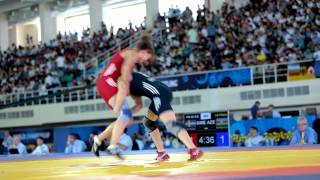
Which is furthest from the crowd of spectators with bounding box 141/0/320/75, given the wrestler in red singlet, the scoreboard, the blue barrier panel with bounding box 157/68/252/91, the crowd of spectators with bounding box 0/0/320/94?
the wrestler in red singlet

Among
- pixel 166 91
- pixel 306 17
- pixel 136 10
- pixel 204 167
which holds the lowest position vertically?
pixel 204 167

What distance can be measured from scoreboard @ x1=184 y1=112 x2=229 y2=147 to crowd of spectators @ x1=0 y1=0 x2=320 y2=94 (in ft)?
20.4

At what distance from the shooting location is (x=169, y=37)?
21234 millimetres

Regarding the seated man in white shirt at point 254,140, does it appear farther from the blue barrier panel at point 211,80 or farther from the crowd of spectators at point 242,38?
the blue barrier panel at point 211,80

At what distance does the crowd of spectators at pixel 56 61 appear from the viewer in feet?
77.3

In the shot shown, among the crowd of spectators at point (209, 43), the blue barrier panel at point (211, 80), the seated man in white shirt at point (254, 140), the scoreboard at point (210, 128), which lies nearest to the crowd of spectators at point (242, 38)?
the crowd of spectators at point (209, 43)

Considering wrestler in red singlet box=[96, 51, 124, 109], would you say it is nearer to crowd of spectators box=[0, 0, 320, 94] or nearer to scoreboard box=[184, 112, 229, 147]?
scoreboard box=[184, 112, 229, 147]

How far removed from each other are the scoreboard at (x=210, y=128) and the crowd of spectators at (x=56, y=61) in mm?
11369

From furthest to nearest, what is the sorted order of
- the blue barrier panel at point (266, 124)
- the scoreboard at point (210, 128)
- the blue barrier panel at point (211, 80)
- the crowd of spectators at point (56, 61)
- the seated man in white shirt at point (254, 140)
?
1. the crowd of spectators at point (56, 61)
2. the blue barrier panel at point (211, 80)
3. the blue barrier panel at point (266, 124)
4. the seated man in white shirt at point (254, 140)
5. the scoreboard at point (210, 128)

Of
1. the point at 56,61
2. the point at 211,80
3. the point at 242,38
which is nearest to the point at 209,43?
the point at 242,38

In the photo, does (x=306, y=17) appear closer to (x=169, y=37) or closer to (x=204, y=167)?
(x=169, y=37)

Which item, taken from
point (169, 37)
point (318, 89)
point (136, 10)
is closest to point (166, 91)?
point (318, 89)

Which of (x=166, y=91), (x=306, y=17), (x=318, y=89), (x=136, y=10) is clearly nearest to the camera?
(x=166, y=91)

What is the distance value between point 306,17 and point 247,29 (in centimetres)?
190
